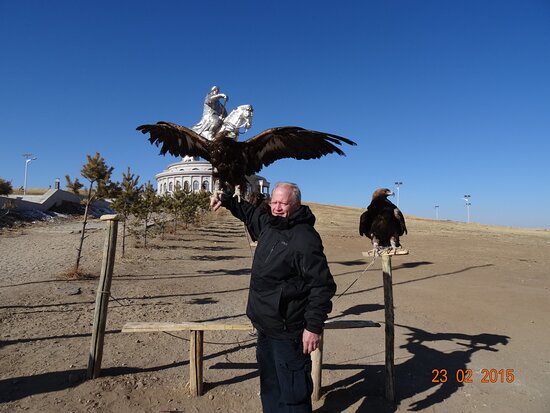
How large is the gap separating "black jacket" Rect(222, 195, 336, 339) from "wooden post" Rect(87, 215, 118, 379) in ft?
8.59

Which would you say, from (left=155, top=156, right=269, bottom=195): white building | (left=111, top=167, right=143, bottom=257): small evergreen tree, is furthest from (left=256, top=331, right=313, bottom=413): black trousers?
(left=155, top=156, right=269, bottom=195): white building

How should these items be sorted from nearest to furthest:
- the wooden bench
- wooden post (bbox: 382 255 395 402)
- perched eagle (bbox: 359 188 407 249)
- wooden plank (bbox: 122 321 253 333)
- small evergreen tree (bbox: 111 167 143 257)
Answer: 1. wooden plank (bbox: 122 321 253 333)
2. the wooden bench
3. wooden post (bbox: 382 255 395 402)
4. perched eagle (bbox: 359 188 407 249)
5. small evergreen tree (bbox: 111 167 143 257)

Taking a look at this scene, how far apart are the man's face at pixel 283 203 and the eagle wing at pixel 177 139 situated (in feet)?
5.34

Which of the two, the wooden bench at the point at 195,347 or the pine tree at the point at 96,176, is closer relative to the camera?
the wooden bench at the point at 195,347

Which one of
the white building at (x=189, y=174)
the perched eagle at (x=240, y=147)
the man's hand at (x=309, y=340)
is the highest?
the white building at (x=189, y=174)

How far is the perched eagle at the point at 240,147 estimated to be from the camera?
13.7 ft

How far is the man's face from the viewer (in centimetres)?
301

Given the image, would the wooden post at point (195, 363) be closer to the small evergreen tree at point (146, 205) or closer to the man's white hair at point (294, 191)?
the man's white hair at point (294, 191)

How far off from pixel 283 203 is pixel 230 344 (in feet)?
12.9

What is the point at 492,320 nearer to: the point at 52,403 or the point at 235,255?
the point at 52,403

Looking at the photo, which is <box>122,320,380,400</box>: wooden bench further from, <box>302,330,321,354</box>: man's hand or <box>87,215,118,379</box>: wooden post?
<box>302,330,321,354</box>: man's hand

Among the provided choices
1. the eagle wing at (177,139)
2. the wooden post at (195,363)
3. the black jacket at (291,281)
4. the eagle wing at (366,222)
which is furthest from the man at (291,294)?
the eagle wing at (366,222)

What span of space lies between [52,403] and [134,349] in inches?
63.5

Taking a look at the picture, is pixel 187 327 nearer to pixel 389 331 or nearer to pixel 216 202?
pixel 216 202
